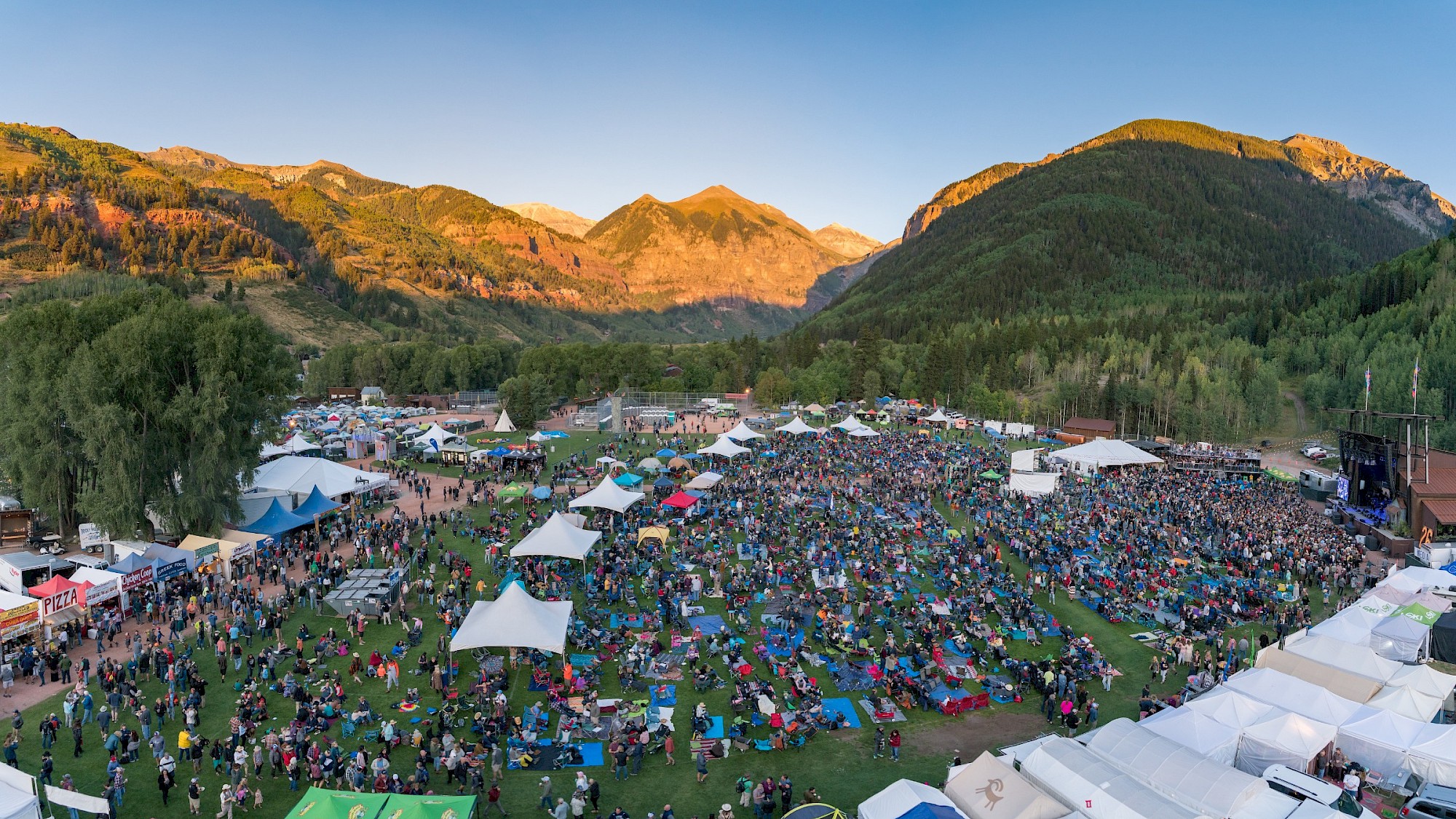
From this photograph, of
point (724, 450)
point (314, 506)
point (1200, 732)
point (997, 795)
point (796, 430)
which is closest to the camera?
point (997, 795)

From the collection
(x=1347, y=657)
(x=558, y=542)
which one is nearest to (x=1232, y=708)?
(x=1347, y=657)

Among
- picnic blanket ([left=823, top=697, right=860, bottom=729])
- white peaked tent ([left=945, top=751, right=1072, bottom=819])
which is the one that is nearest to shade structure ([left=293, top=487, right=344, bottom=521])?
picnic blanket ([left=823, top=697, right=860, bottom=729])

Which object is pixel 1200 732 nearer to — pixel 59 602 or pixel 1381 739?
pixel 1381 739

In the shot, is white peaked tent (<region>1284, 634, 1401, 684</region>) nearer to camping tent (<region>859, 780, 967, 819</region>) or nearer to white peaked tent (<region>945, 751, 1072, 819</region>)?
white peaked tent (<region>945, 751, 1072, 819</region>)

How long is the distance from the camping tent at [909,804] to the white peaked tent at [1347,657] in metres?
11.4

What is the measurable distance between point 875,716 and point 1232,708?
6811 mm

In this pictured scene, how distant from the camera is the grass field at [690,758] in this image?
44.5 ft

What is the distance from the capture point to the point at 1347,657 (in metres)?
17.3

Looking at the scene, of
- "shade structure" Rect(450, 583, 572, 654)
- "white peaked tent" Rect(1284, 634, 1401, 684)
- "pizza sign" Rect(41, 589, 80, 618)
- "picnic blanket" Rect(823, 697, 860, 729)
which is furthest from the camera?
"pizza sign" Rect(41, 589, 80, 618)

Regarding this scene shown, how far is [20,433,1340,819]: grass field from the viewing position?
13.6 m

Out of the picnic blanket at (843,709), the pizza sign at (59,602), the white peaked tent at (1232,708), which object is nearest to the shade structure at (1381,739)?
the white peaked tent at (1232,708)

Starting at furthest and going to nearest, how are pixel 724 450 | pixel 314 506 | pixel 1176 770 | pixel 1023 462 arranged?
pixel 724 450 < pixel 1023 462 < pixel 314 506 < pixel 1176 770

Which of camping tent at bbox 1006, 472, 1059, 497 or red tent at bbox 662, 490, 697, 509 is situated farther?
camping tent at bbox 1006, 472, 1059, 497

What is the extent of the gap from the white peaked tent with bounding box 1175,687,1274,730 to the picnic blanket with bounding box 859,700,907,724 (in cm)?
536
